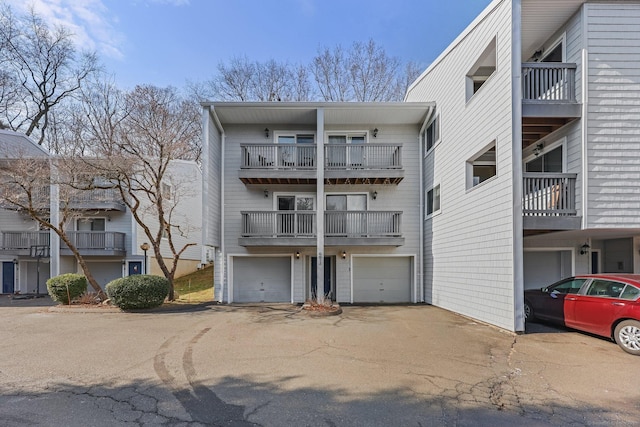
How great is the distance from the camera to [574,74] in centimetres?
805

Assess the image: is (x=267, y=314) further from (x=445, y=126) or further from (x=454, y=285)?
(x=445, y=126)

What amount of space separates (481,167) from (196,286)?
1439cm

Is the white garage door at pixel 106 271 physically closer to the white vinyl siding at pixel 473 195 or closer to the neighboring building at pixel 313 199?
the neighboring building at pixel 313 199

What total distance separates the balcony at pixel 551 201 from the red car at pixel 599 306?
1334 mm

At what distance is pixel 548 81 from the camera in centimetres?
834

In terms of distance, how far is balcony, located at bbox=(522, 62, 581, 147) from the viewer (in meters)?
7.79

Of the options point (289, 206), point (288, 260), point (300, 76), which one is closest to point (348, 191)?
point (289, 206)

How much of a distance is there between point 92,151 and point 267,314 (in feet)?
36.1

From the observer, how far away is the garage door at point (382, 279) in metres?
13.3

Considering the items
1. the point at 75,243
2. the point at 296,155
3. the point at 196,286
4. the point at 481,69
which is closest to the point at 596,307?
the point at 481,69

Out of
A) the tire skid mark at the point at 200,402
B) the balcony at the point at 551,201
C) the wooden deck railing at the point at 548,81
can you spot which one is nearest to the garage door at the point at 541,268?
the balcony at the point at 551,201

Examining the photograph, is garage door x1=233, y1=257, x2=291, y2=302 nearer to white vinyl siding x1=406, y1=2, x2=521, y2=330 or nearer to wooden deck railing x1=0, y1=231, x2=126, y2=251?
white vinyl siding x1=406, y1=2, x2=521, y2=330

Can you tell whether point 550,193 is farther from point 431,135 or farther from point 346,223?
point 346,223

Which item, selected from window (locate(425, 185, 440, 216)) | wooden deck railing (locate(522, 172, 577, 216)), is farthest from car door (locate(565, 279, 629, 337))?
window (locate(425, 185, 440, 216))
